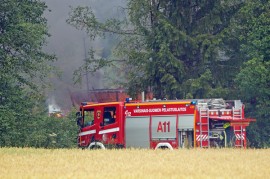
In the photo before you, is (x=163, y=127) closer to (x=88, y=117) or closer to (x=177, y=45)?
(x=88, y=117)

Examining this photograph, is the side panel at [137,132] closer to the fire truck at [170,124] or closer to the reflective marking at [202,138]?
the fire truck at [170,124]

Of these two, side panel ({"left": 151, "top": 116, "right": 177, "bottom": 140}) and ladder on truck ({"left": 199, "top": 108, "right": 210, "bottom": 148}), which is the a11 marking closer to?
side panel ({"left": 151, "top": 116, "right": 177, "bottom": 140})

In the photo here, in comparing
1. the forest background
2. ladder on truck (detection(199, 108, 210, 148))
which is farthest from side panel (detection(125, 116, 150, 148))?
the forest background

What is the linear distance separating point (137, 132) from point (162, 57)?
9756 millimetres

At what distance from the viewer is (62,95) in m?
57.5

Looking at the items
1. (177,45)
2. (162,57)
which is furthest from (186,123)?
(177,45)

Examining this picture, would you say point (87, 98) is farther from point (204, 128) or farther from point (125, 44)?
point (204, 128)

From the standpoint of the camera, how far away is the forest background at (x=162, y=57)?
132ft

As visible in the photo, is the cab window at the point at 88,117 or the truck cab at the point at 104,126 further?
the cab window at the point at 88,117

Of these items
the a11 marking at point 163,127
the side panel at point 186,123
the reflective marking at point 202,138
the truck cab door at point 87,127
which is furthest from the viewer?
the truck cab door at point 87,127

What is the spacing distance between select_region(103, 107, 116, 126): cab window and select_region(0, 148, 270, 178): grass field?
6.16m

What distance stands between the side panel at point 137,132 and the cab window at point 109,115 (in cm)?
74

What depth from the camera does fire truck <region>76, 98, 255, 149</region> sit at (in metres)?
33.6

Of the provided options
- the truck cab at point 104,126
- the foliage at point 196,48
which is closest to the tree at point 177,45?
the foliage at point 196,48
